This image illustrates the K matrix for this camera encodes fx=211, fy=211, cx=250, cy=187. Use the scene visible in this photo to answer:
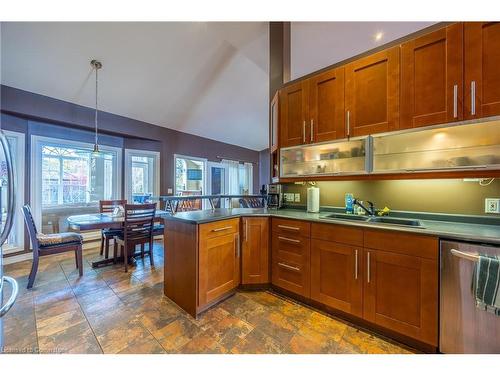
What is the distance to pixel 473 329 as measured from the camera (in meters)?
1.31

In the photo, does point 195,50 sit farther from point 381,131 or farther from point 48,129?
point 381,131

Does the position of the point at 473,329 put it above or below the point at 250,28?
below

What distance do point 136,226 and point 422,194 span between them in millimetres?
3373

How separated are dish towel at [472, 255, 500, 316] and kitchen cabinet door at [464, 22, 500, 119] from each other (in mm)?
1006

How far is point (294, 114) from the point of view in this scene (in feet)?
8.10

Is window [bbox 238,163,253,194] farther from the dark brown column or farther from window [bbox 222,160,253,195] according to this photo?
the dark brown column

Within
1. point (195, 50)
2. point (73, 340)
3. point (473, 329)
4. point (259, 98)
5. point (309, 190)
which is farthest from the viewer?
point (259, 98)

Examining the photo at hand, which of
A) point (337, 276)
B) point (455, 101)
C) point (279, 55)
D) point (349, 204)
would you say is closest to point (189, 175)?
point (279, 55)

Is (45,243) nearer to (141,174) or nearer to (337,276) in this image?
(141,174)

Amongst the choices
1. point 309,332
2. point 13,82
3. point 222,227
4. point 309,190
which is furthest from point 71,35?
point 309,332

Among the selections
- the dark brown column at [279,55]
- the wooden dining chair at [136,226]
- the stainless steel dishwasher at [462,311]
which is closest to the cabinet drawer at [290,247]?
the stainless steel dishwasher at [462,311]

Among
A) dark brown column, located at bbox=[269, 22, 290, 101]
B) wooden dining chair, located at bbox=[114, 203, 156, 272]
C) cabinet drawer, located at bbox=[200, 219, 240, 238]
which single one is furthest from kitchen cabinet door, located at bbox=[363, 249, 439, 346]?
wooden dining chair, located at bbox=[114, 203, 156, 272]

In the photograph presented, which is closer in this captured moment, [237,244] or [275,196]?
[237,244]
